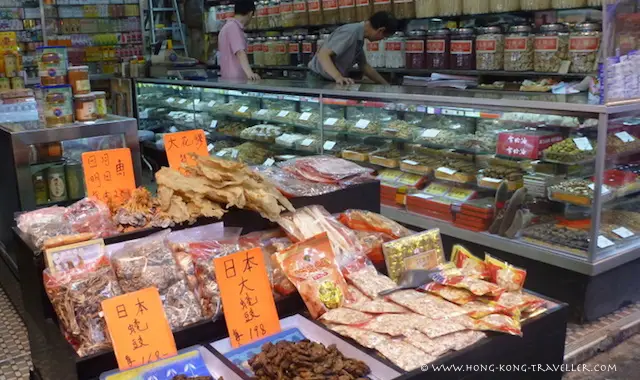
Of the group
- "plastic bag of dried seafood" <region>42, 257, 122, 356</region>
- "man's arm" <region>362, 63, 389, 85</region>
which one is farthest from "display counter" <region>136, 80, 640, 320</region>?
"plastic bag of dried seafood" <region>42, 257, 122, 356</region>

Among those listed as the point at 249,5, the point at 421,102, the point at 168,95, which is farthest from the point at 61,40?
the point at 421,102

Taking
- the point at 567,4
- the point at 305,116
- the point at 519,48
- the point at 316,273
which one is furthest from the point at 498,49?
the point at 316,273

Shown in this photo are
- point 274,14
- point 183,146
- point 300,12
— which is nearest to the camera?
point 183,146

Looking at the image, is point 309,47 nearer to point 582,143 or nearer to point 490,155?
point 490,155

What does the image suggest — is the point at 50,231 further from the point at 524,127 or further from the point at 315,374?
the point at 524,127

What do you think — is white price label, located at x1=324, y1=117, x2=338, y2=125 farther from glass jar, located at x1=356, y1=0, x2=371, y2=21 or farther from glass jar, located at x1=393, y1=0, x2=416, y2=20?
glass jar, located at x1=356, y1=0, x2=371, y2=21

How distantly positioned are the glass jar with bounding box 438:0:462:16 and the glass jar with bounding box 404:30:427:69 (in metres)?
0.27

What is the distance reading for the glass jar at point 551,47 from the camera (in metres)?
4.74

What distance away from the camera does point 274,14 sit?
7586 millimetres

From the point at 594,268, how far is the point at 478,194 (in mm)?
943

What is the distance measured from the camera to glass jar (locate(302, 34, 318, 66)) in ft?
22.8

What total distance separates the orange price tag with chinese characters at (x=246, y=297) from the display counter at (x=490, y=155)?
2.02 meters

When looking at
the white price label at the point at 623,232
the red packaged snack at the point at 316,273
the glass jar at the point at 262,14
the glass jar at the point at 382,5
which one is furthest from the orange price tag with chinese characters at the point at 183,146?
the glass jar at the point at 262,14

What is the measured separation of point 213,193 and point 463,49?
12.7 feet
